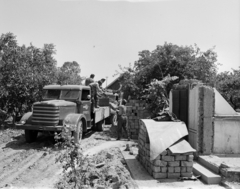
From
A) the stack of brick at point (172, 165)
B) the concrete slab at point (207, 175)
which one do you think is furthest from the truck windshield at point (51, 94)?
the concrete slab at point (207, 175)

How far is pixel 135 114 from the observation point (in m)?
10.6

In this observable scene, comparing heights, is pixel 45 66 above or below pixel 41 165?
above

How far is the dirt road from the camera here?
197 inches

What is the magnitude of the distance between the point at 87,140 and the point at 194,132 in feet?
16.0

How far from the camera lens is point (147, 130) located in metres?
5.35

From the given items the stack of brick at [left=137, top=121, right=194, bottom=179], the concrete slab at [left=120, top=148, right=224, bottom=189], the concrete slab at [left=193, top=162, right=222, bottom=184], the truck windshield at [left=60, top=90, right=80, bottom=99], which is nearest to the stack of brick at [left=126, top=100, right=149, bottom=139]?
the truck windshield at [left=60, top=90, right=80, bottom=99]

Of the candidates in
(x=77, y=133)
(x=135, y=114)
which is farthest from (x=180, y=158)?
(x=135, y=114)

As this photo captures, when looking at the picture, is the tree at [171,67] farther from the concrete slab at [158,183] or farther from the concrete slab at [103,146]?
the concrete slab at [158,183]

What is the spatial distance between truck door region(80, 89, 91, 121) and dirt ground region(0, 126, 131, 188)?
1.11 meters

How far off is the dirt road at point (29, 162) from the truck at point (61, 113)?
1.90ft

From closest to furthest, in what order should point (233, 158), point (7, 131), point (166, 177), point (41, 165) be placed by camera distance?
1. point (166, 177)
2. point (233, 158)
3. point (41, 165)
4. point (7, 131)

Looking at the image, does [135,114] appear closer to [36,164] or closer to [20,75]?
[36,164]

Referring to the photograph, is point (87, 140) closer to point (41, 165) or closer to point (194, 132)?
point (41, 165)

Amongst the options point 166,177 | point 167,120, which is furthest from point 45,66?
point 166,177
